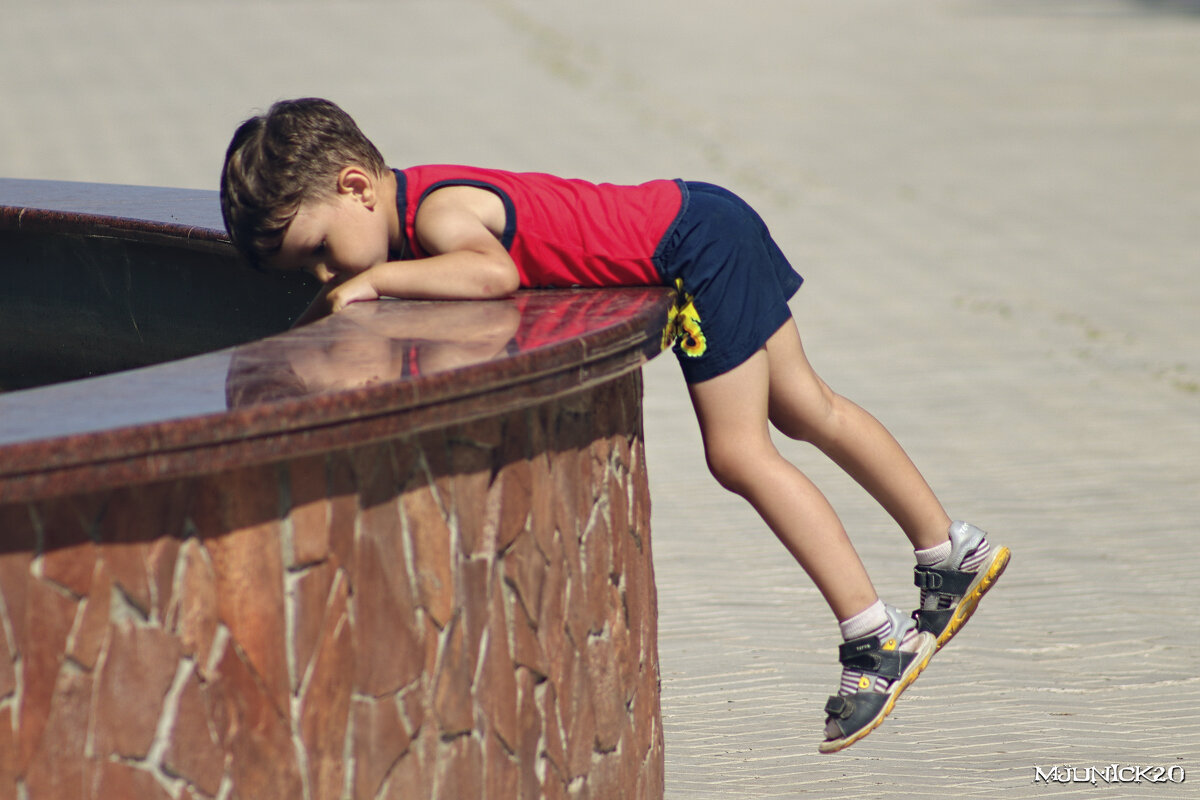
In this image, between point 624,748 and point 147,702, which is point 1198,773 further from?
point 147,702

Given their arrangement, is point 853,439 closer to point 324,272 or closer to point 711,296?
point 711,296

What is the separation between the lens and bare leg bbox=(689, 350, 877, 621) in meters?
3.02

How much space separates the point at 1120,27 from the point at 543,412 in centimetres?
2238

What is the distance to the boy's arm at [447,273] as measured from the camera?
2.77 metres

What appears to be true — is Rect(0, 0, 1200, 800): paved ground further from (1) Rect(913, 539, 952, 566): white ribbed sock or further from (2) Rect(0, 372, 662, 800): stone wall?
(2) Rect(0, 372, 662, 800): stone wall

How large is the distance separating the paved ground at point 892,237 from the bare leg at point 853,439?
65 centimetres

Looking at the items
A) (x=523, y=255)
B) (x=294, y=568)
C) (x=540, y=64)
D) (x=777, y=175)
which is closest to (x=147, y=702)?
(x=294, y=568)

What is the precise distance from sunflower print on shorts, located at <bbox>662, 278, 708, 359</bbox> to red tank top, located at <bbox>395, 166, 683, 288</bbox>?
0.06m

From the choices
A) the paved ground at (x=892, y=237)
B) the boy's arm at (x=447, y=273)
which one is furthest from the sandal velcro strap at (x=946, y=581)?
the boy's arm at (x=447, y=273)

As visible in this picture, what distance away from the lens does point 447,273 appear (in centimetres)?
277

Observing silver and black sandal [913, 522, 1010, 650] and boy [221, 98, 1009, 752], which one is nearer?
boy [221, 98, 1009, 752]

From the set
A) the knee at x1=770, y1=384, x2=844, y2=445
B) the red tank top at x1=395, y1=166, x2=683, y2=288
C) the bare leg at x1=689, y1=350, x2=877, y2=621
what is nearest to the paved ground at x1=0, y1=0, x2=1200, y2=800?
the bare leg at x1=689, y1=350, x2=877, y2=621

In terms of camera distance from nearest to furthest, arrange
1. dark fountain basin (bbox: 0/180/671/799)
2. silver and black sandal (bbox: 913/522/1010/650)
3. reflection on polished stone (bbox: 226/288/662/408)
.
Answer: dark fountain basin (bbox: 0/180/671/799), reflection on polished stone (bbox: 226/288/662/408), silver and black sandal (bbox: 913/522/1010/650)

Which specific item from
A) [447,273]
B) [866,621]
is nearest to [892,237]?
[866,621]
